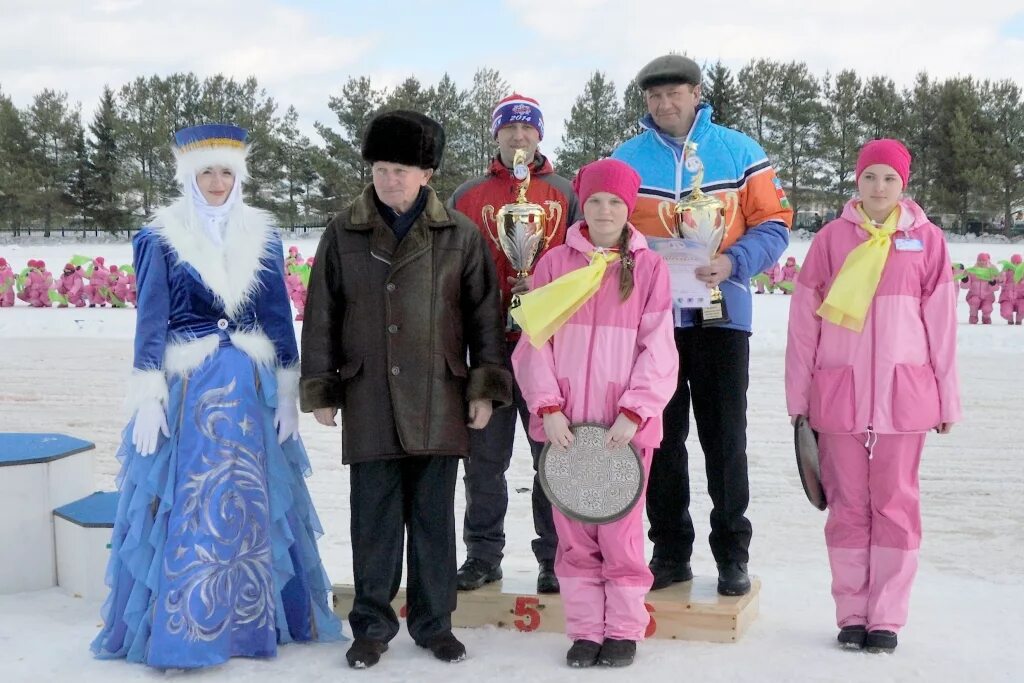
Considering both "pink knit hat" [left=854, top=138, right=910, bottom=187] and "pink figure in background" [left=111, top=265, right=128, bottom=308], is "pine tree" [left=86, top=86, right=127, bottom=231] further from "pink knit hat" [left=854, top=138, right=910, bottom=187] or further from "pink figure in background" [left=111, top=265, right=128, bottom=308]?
"pink knit hat" [left=854, top=138, right=910, bottom=187]

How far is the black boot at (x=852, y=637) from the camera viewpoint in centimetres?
343

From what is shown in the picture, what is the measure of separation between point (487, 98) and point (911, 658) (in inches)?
1580

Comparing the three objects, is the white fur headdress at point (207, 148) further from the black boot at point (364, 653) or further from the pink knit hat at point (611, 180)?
the black boot at point (364, 653)

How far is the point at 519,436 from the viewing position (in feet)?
24.5

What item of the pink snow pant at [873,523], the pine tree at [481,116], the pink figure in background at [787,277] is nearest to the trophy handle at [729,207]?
the pink snow pant at [873,523]

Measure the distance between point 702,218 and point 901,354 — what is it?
0.76 meters

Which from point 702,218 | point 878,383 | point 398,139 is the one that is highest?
point 398,139

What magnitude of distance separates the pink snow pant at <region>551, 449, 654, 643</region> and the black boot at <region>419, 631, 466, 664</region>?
35cm

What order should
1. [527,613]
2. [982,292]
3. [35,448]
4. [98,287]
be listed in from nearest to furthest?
[527,613]
[35,448]
[982,292]
[98,287]

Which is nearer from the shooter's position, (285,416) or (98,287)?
(285,416)

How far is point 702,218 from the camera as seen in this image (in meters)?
3.50

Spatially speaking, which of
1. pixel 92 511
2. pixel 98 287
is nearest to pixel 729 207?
pixel 92 511

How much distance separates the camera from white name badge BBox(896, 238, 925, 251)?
339 cm

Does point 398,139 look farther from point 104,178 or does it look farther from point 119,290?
point 104,178
